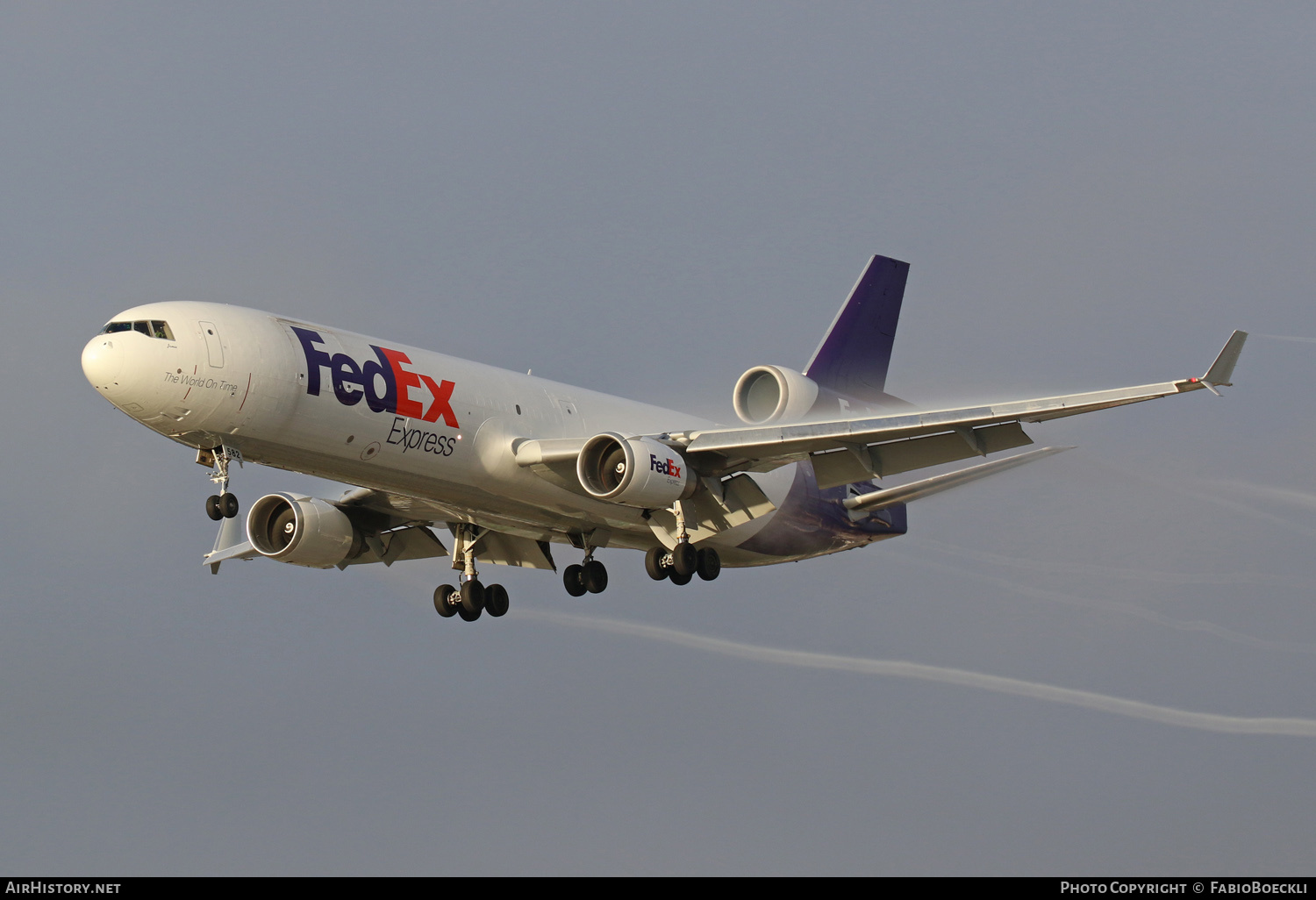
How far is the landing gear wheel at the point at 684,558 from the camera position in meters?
36.2

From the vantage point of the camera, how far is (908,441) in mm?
35250

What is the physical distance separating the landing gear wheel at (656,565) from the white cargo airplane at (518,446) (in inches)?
2.2

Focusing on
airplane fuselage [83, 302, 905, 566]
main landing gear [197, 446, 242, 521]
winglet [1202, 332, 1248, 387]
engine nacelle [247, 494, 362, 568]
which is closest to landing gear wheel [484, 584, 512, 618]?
airplane fuselage [83, 302, 905, 566]

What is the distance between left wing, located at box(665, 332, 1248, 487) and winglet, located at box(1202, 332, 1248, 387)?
1.70 meters

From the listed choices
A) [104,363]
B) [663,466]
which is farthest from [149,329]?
[663,466]

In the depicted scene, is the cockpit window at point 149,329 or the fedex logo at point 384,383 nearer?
the cockpit window at point 149,329

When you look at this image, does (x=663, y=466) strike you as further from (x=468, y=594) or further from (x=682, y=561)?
(x=468, y=594)

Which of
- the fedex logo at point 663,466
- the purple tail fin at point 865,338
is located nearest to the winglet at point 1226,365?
the fedex logo at point 663,466

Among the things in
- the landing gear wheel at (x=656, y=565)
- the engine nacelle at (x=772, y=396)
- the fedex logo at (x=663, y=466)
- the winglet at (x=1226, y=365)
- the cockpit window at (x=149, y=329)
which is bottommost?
the winglet at (x=1226, y=365)

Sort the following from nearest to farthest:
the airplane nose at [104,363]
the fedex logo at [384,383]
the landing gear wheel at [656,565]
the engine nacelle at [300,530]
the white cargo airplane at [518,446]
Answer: the airplane nose at [104,363] → the white cargo airplane at [518,446] → the fedex logo at [384,383] → the landing gear wheel at [656,565] → the engine nacelle at [300,530]

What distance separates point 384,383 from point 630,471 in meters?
5.58

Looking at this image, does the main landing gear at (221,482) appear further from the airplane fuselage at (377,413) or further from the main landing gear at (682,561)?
the main landing gear at (682,561)

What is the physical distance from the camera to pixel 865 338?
45000mm

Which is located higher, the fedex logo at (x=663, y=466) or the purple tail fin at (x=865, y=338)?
the purple tail fin at (x=865, y=338)
